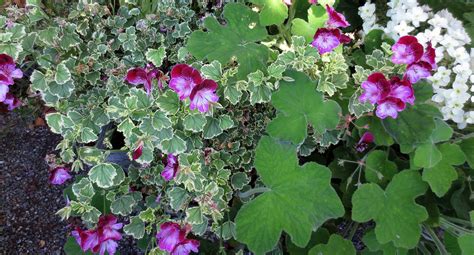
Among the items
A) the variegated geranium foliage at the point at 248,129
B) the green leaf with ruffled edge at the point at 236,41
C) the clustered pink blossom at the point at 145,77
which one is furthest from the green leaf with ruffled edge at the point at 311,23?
the clustered pink blossom at the point at 145,77

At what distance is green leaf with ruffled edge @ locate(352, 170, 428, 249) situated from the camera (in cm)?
157

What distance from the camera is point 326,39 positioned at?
5.21 ft

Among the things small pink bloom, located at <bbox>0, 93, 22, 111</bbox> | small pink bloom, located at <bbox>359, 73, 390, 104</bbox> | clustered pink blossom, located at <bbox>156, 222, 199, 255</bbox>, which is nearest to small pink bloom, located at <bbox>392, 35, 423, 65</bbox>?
small pink bloom, located at <bbox>359, 73, 390, 104</bbox>

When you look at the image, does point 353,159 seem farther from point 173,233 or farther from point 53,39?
point 53,39

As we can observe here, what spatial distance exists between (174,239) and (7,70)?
2.38 ft

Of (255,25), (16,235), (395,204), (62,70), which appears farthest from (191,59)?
(16,235)

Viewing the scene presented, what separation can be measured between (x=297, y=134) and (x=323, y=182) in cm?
17

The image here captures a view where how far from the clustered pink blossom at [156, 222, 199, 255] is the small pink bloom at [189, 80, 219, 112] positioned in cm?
38

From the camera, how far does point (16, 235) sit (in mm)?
2207

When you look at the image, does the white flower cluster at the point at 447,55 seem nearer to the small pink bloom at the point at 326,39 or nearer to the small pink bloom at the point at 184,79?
the small pink bloom at the point at 326,39

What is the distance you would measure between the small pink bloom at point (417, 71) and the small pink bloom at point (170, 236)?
2.67 ft

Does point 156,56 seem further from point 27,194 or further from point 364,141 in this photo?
point 27,194

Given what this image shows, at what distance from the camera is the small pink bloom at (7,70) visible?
1.55 meters

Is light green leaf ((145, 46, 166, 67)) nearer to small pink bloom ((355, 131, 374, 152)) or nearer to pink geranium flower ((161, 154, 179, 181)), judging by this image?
pink geranium flower ((161, 154, 179, 181))
